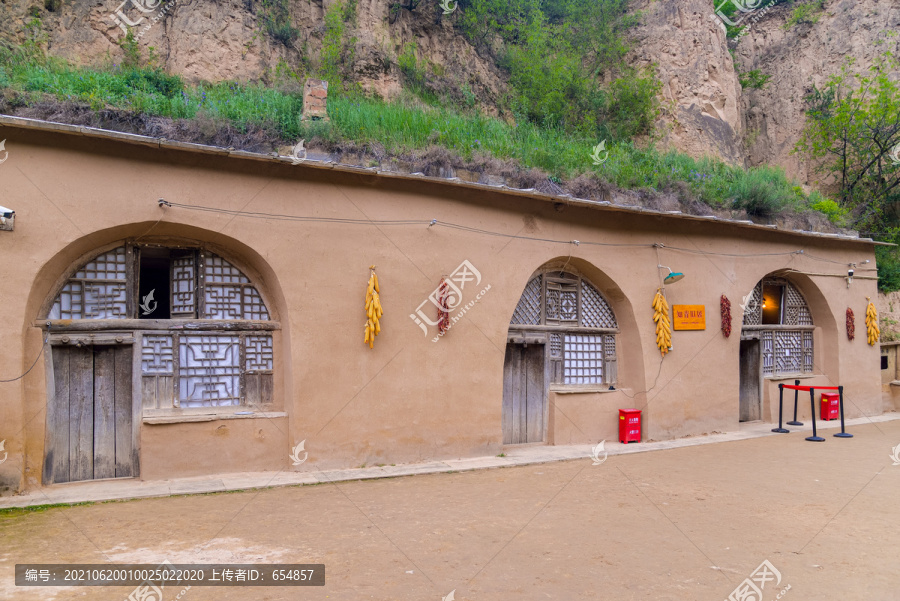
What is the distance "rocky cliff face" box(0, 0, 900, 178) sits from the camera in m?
12.7

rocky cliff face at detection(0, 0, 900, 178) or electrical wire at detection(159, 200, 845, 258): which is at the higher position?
rocky cliff face at detection(0, 0, 900, 178)

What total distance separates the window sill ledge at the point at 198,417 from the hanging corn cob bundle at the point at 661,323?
659 cm

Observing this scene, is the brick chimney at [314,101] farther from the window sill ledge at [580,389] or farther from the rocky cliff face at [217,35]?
the window sill ledge at [580,389]

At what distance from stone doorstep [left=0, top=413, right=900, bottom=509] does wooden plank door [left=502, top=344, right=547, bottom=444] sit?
0.91 feet

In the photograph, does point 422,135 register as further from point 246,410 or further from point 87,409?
point 87,409

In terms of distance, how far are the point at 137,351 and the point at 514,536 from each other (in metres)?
4.95

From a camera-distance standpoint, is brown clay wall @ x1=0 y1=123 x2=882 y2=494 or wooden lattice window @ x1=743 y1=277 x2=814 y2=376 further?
wooden lattice window @ x1=743 y1=277 x2=814 y2=376

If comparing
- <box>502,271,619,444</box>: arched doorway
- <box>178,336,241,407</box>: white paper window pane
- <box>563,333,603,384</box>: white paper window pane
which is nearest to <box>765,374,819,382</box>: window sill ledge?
<box>502,271,619,444</box>: arched doorway

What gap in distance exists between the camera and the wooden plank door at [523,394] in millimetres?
9977

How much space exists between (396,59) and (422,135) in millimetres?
5906

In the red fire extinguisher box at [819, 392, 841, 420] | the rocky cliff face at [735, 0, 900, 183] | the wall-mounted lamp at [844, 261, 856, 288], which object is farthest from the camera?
the rocky cliff face at [735, 0, 900, 183]

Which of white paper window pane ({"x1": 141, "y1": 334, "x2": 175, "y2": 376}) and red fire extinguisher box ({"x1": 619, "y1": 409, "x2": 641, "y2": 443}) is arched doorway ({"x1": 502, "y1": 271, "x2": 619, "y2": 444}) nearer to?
red fire extinguisher box ({"x1": 619, "y1": 409, "x2": 641, "y2": 443})

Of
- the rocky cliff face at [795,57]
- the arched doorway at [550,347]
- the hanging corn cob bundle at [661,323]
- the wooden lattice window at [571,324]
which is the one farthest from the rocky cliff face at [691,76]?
the arched doorway at [550,347]

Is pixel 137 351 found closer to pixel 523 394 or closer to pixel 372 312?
pixel 372 312
